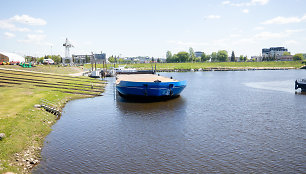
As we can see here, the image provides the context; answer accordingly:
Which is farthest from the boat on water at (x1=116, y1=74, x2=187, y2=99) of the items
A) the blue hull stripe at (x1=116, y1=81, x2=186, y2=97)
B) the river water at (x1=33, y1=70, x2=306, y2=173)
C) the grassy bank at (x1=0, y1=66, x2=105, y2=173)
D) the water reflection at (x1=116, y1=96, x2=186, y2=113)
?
the grassy bank at (x1=0, y1=66, x2=105, y2=173)

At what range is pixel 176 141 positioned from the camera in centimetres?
2489

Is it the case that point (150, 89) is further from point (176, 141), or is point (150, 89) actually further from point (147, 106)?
point (176, 141)

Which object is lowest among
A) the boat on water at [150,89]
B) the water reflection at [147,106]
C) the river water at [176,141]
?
the river water at [176,141]

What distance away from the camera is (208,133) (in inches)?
1083

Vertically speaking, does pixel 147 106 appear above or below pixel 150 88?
below

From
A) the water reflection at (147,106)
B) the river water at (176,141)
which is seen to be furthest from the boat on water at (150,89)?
the river water at (176,141)

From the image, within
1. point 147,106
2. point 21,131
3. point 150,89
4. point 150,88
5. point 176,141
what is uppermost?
point 150,88

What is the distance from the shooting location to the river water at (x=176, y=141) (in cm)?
1909

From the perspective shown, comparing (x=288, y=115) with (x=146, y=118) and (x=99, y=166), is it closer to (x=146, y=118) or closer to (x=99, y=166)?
(x=146, y=118)

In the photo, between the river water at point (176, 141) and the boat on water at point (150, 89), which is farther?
the boat on water at point (150, 89)

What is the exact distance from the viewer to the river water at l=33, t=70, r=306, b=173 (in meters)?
19.1

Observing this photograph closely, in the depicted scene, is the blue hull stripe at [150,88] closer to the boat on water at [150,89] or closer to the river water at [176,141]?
the boat on water at [150,89]

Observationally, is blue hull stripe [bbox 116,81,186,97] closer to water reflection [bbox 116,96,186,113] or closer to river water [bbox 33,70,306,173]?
water reflection [bbox 116,96,186,113]

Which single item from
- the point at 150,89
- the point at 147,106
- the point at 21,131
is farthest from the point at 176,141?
the point at 150,89
